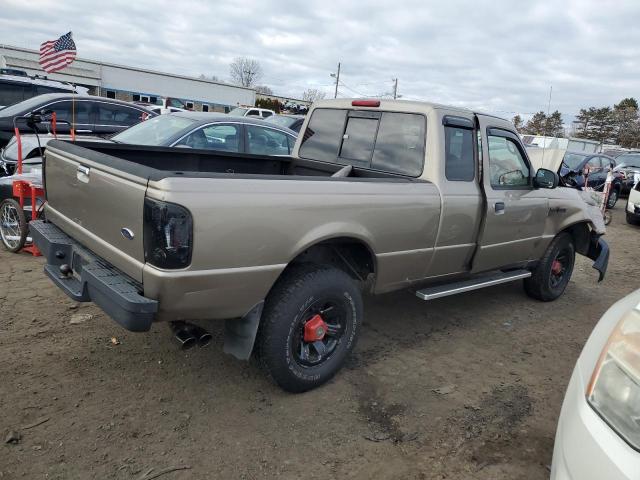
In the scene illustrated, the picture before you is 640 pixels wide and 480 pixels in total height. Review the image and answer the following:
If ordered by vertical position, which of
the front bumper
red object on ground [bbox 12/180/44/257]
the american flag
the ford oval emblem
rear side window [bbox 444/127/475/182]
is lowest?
red object on ground [bbox 12/180/44/257]

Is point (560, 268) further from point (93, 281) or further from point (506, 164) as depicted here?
point (93, 281)

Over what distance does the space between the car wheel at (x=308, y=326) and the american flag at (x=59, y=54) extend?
921cm

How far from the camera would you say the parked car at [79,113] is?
891 centimetres

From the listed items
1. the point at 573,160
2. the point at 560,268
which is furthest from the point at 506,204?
the point at 573,160

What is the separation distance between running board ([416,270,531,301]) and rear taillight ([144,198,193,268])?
6.97 feet

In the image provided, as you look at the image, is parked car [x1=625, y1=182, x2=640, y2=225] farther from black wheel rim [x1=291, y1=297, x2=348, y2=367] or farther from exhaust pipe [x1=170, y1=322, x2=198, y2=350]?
exhaust pipe [x1=170, y1=322, x2=198, y2=350]

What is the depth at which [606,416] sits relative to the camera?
1.66m

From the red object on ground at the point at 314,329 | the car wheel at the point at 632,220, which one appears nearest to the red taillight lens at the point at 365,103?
the red object on ground at the point at 314,329

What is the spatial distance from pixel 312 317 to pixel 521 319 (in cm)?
Answer: 281

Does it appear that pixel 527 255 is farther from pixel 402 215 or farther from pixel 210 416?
pixel 210 416

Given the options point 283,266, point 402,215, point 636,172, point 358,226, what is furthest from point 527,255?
point 636,172

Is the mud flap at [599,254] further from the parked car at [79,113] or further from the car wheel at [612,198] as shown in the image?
the car wheel at [612,198]

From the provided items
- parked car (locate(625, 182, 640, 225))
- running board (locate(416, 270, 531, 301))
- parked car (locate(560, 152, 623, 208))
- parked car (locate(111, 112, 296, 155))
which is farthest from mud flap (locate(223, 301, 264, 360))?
parked car (locate(560, 152, 623, 208))

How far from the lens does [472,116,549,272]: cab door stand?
4.39 metres
